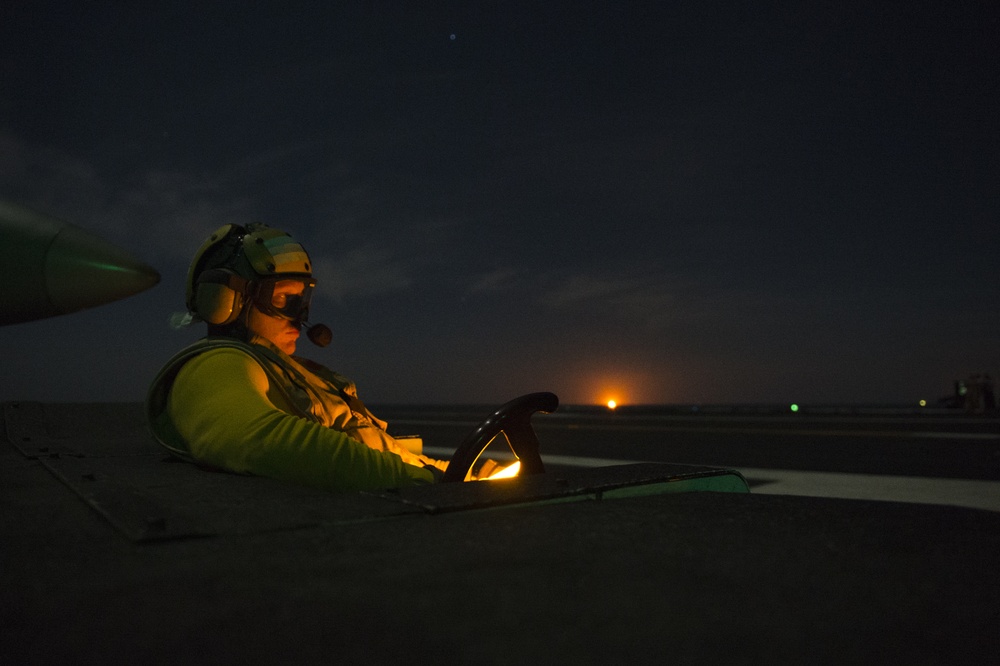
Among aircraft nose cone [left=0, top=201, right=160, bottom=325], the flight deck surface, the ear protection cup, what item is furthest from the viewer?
aircraft nose cone [left=0, top=201, right=160, bottom=325]

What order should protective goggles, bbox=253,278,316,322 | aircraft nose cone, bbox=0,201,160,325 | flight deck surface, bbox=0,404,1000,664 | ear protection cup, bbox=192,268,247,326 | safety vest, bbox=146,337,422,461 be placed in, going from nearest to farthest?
flight deck surface, bbox=0,404,1000,664 < safety vest, bbox=146,337,422,461 < ear protection cup, bbox=192,268,247,326 < protective goggles, bbox=253,278,316,322 < aircraft nose cone, bbox=0,201,160,325

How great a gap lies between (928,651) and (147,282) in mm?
4573

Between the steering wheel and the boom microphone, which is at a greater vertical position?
the boom microphone

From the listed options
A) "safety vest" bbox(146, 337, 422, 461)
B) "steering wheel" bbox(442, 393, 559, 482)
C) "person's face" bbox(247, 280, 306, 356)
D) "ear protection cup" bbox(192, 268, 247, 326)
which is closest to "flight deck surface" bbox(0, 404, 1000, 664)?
"steering wheel" bbox(442, 393, 559, 482)

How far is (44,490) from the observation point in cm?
196

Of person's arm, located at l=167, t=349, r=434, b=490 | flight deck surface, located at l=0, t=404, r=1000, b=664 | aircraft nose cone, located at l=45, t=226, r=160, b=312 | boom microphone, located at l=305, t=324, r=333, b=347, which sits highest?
aircraft nose cone, located at l=45, t=226, r=160, b=312

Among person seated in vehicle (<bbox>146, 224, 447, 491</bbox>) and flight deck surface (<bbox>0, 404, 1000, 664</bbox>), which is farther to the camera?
person seated in vehicle (<bbox>146, 224, 447, 491</bbox>)

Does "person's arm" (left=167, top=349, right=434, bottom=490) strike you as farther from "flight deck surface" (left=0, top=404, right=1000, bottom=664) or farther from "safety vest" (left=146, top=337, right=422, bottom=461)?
"flight deck surface" (left=0, top=404, right=1000, bottom=664)

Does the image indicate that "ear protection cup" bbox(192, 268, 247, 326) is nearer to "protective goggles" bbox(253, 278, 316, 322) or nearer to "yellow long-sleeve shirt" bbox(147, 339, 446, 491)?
"protective goggles" bbox(253, 278, 316, 322)

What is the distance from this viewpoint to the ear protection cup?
2.84 m

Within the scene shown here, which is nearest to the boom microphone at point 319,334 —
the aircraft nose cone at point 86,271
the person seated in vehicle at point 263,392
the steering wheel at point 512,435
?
the person seated in vehicle at point 263,392

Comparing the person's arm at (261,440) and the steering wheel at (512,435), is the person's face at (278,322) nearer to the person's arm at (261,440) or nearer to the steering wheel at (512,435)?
the person's arm at (261,440)

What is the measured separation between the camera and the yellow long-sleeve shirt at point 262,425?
A: 2234 mm

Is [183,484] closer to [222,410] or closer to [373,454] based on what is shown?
[222,410]
